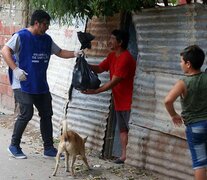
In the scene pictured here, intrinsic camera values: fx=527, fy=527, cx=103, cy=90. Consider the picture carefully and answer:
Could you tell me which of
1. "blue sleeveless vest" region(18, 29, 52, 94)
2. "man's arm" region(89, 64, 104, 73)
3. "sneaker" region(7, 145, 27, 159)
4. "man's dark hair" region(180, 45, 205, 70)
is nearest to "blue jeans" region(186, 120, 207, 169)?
"man's dark hair" region(180, 45, 205, 70)

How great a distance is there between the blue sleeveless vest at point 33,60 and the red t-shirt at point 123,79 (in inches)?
33.7

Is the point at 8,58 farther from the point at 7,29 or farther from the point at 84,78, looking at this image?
the point at 7,29

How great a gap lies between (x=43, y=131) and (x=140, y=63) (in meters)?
1.73

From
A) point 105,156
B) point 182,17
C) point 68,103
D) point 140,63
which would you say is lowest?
point 105,156

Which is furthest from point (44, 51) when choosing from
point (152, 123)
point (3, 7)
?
point (3, 7)

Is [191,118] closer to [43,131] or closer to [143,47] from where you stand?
[143,47]

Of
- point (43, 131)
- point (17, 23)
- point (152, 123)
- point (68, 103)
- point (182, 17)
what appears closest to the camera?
point (182, 17)

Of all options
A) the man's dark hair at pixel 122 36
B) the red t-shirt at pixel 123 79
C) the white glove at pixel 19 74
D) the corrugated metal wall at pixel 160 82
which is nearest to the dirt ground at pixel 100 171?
the corrugated metal wall at pixel 160 82

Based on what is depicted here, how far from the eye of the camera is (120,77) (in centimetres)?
664

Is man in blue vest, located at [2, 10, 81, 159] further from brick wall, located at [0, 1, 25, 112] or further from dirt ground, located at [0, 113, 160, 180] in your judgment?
brick wall, located at [0, 1, 25, 112]

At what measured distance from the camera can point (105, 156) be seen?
7.37 m

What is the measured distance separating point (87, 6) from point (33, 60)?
1.05 m

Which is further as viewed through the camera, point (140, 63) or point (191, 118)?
point (140, 63)

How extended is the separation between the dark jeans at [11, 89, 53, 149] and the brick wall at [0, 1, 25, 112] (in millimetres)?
3516
